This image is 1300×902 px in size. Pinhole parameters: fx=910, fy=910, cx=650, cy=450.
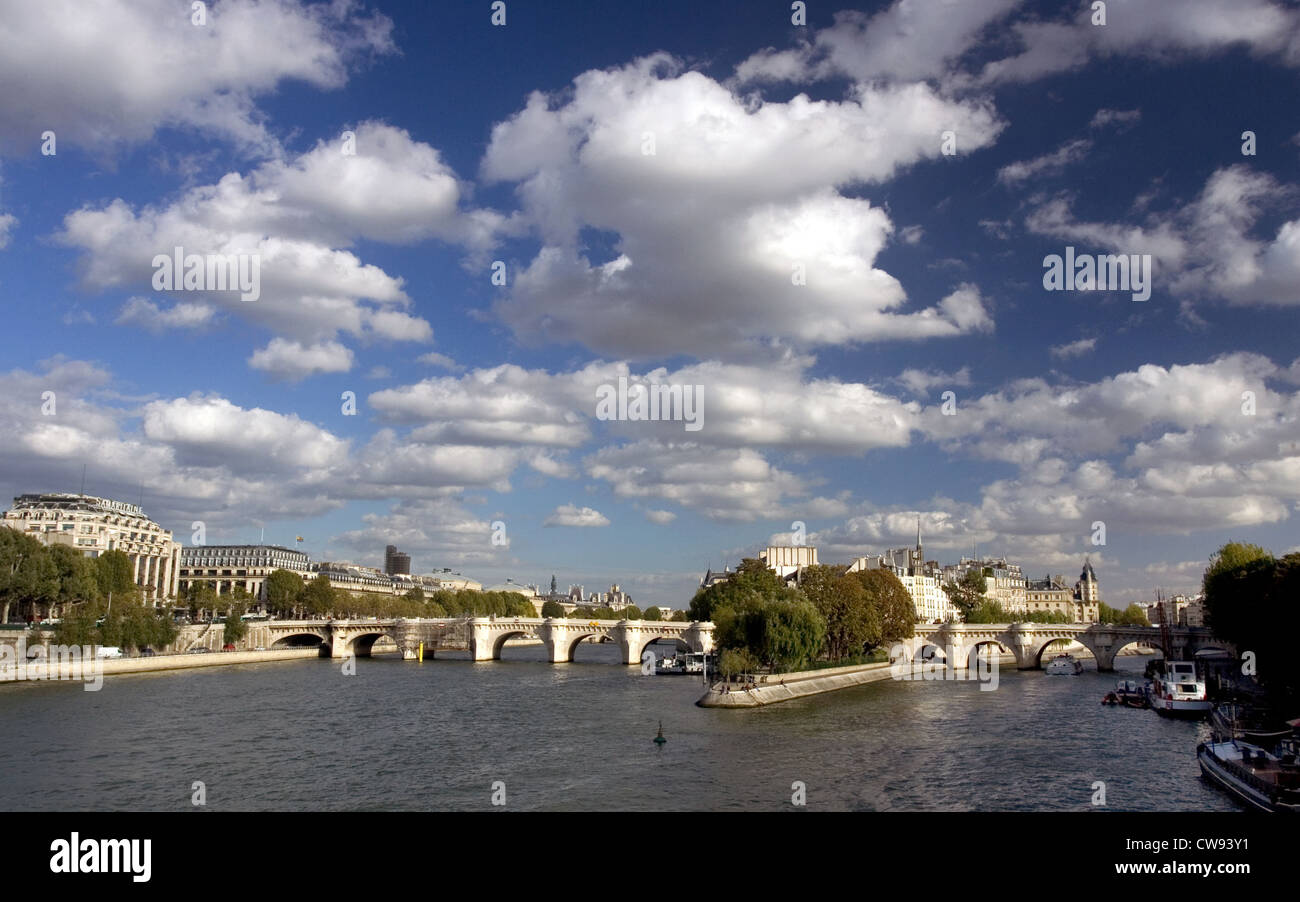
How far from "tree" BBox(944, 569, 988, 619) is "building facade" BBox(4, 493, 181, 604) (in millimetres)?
108963

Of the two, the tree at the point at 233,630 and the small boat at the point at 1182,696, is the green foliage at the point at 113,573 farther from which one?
the small boat at the point at 1182,696

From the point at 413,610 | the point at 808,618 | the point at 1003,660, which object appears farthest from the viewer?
the point at 413,610

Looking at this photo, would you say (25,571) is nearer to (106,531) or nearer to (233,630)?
(233,630)

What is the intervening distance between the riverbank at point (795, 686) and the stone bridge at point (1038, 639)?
2089 cm

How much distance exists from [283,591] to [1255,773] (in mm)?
116730

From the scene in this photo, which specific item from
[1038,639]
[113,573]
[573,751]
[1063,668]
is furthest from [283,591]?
[573,751]

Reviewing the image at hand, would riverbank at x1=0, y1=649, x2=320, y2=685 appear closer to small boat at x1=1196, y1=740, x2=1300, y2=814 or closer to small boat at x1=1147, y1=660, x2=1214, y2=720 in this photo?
small boat at x1=1196, y1=740, x2=1300, y2=814

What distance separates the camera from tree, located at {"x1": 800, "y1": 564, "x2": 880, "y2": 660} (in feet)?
237

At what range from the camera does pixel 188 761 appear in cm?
3331

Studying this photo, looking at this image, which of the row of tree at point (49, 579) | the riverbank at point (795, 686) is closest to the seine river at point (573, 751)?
the riverbank at point (795, 686)

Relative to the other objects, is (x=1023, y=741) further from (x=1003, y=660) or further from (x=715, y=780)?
(x=1003, y=660)

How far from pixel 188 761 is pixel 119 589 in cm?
7467
